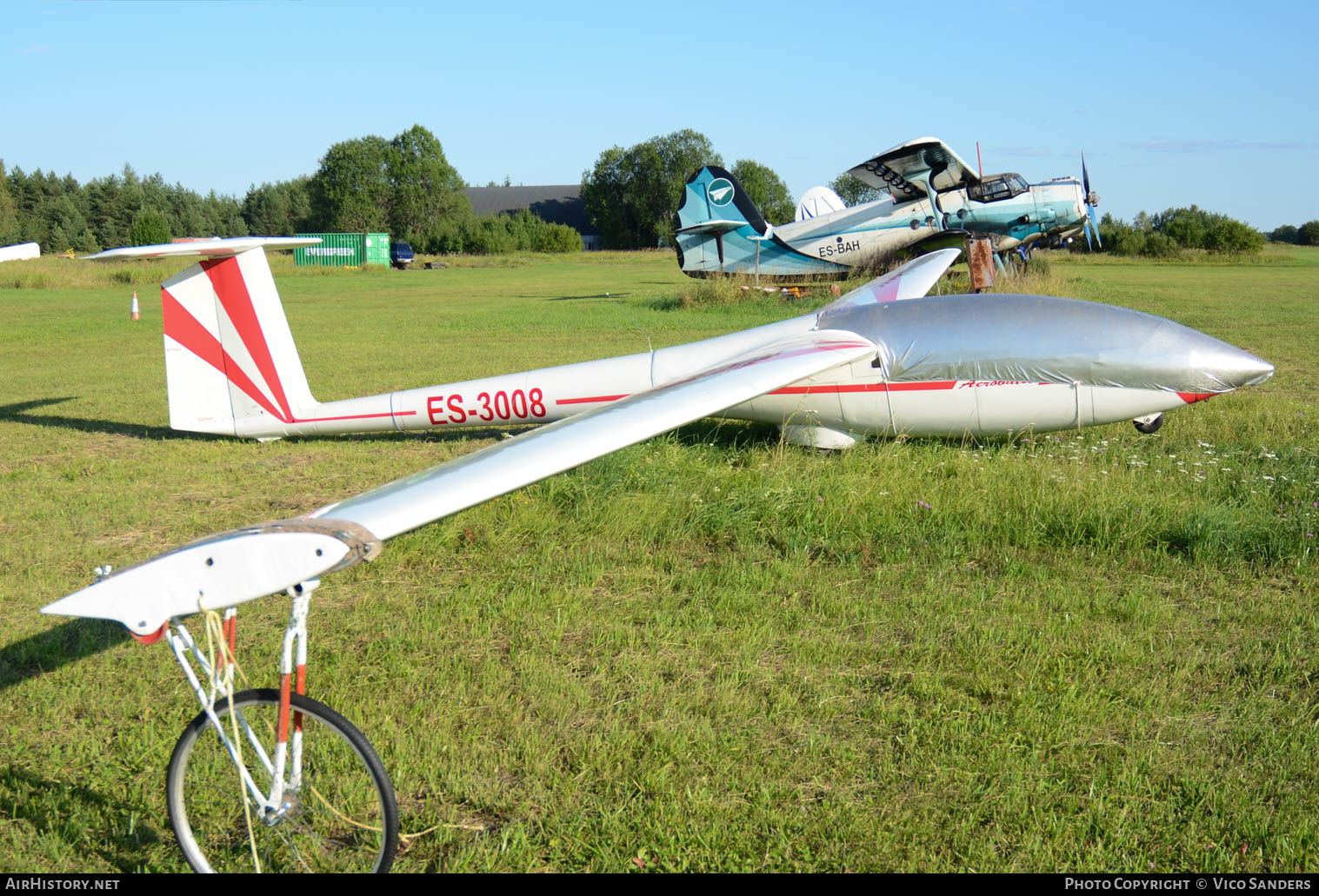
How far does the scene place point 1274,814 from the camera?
2725 millimetres

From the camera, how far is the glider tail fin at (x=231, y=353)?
7.08m

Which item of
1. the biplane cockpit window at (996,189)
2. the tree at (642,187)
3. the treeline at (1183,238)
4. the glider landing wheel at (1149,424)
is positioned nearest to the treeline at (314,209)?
the tree at (642,187)

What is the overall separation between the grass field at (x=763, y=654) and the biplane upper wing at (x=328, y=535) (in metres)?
1.08

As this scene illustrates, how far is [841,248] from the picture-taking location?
75.4ft

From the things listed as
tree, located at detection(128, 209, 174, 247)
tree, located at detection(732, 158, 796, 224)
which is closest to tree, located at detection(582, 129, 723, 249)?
tree, located at detection(732, 158, 796, 224)

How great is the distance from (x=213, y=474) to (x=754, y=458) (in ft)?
14.3

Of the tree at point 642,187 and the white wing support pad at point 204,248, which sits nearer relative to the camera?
the white wing support pad at point 204,248

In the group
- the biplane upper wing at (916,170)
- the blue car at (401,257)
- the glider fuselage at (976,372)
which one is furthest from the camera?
the blue car at (401,257)

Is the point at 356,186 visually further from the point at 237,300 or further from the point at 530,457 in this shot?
the point at 530,457

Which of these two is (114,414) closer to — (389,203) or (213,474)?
(213,474)

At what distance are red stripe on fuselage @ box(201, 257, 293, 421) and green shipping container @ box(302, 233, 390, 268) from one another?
5962cm

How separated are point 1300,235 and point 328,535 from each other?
392 feet

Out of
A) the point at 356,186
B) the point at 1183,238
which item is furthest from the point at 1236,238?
the point at 356,186

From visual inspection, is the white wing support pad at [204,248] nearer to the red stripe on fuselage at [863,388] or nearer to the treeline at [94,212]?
the red stripe on fuselage at [863,388]
